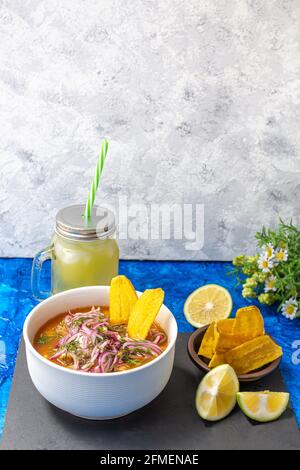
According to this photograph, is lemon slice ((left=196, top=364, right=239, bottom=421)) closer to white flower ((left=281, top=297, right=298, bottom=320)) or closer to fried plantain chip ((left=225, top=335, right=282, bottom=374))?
fried plantain chip ((left=225, top=335, right=282, bottom=374))

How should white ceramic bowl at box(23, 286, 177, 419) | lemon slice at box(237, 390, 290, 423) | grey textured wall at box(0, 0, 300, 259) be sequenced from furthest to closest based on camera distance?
grey textured wall at box(0, 0, 300, 259), lemon slice at box(237, 390, 290, 423), white ceramic bowl at box(23, 286, 177, 419)

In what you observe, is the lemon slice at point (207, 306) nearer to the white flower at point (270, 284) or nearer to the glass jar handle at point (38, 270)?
the white flower at point (270, 284)

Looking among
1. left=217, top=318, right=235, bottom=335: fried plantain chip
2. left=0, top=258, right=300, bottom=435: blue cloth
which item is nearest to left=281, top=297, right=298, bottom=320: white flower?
left=0, top=258, right=300, bottom=435: blue cloth

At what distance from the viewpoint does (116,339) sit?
1144 millimetres

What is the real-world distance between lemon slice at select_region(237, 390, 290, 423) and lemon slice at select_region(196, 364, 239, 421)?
0.7 inches

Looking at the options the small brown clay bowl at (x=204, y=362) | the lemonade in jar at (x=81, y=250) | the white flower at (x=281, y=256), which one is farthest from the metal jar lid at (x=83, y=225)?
the white flower at (x=281, y=256)

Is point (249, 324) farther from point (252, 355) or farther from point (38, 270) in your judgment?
point (38, 270)

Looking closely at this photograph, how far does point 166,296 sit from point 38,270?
1.01ft

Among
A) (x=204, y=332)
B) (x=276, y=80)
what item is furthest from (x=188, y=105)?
(x=204, y=332)

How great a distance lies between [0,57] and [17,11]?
106mm

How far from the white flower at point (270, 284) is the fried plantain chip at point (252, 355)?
0.28m

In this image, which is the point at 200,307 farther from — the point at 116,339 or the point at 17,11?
the point at 17,11

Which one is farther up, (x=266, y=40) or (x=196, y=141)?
(x=266, y=40)

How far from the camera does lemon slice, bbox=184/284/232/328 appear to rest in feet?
4.60
